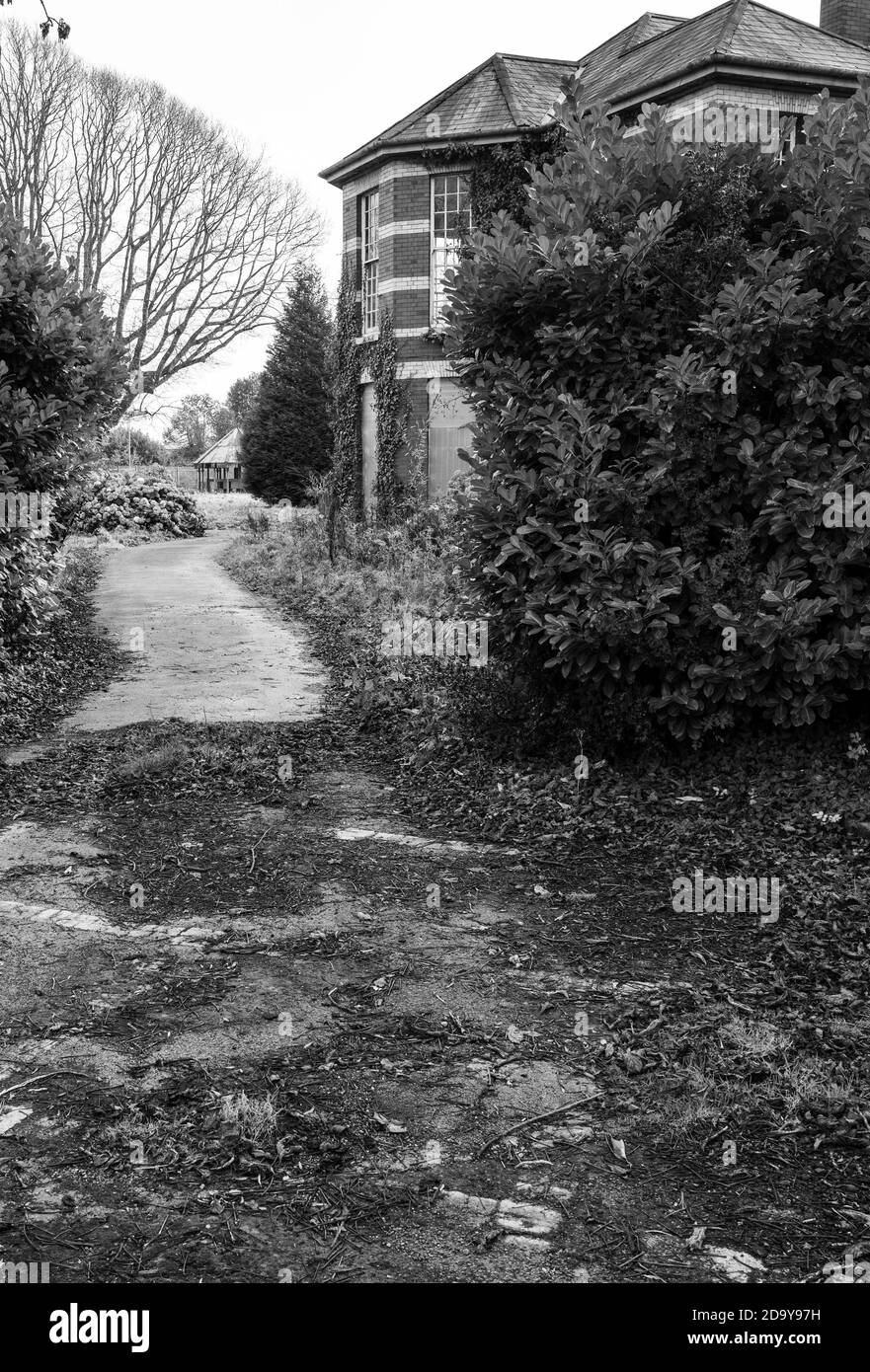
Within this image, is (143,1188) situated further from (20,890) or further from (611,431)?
(611,431)

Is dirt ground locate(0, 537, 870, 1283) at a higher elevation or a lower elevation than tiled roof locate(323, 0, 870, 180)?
lower

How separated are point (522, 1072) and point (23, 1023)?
1970 millimetres

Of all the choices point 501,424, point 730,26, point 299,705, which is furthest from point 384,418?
point 501,424

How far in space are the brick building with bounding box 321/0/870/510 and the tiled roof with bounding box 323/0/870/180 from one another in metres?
0.04

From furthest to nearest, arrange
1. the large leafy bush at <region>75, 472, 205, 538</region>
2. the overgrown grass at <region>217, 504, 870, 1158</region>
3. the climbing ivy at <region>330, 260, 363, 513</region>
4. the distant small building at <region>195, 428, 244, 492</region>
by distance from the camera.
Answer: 1. the distant small building at <region>195, 428, 244, 492</region>
2. the large leafy bush at <region>75, 472, 205, 538</region>
3. the climbing ivy at <region>330, 260, 363, 513</region>
4. the overgrown grass at <region>217, 504, 870, 1158</region>

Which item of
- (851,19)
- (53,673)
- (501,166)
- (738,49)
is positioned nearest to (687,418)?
(53,673)

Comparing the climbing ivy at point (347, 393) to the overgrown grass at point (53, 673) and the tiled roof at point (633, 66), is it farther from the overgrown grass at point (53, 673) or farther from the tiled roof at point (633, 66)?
the overgrown grass at point (53, 673)

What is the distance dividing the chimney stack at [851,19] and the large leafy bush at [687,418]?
17.3 metres

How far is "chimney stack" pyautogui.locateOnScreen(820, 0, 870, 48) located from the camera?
21.6 meters

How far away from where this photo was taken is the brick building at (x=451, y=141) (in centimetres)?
1922

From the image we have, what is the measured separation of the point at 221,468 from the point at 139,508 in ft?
132

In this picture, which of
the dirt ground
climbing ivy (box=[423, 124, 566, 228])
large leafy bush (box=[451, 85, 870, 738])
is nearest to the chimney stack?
climbing ivy (box=[423, 124, 566, 228])

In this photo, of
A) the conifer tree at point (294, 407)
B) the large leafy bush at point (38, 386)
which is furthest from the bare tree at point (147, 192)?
the large leafy bush at point (38, 386)

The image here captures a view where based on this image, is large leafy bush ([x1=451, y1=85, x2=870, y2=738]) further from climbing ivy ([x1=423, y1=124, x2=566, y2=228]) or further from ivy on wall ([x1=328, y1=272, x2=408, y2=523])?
ivy on wall ([x1=328, y1=272, x2=408, y2=523])
